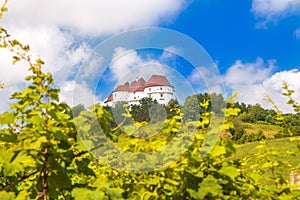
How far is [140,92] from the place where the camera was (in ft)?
7.19

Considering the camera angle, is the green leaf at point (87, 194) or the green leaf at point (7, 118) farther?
the green leaf at point (7, 118)

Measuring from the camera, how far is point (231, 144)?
7.07 ft

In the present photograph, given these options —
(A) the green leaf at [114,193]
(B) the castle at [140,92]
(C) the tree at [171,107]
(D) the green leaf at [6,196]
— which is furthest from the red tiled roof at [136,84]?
(D) the green leaf at [6,196]

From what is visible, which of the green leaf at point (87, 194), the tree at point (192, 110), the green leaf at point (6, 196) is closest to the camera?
the green leaf at point (87, 194)

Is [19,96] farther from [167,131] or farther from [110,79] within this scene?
[167,131]

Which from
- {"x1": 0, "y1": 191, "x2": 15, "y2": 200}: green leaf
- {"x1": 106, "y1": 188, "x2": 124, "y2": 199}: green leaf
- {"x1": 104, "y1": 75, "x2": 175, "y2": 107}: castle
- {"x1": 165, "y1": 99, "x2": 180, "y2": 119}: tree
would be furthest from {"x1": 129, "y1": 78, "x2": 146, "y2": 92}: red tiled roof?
{"x1": 0, "y1": 191, "x2": 15, "y2": 200}: green leaf

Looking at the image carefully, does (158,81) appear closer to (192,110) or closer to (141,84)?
(141,84)

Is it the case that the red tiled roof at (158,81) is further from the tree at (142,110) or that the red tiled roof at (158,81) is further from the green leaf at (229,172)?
the green leaf at (229,172)

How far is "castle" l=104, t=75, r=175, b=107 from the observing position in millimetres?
2162

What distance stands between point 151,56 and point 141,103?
0.27 m

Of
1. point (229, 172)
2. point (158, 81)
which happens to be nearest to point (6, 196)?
point (158, 81)

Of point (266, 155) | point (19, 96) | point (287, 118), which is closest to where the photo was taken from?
point (19, 96)

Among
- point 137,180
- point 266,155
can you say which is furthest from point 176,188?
point 266,155

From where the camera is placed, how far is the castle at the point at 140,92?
2.16m
